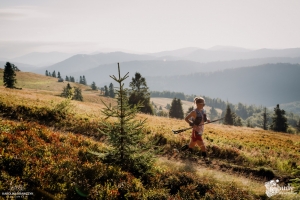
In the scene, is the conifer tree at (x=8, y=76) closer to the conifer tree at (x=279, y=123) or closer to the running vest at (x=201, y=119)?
the running vest at (x=201, y=119)

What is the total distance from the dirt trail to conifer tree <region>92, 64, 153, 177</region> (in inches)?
90.2

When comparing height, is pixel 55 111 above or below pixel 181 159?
above

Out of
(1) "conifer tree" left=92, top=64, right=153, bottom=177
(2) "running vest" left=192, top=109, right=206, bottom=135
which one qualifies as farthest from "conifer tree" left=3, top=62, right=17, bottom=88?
(2) "running vest" left=192, top=109, right=206, bottom=135

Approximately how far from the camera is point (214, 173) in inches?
380

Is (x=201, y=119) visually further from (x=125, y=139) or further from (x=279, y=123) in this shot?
(x=279, y=123)

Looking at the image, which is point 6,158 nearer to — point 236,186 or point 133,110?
point 133,110

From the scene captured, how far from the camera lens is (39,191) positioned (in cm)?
617

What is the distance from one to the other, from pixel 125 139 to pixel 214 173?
178 inches

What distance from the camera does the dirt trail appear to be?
8.47 metres

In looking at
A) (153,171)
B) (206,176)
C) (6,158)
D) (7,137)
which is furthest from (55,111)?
(206,176)

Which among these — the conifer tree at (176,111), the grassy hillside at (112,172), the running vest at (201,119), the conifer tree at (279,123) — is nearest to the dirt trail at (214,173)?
the grassy hillside at (112,172)

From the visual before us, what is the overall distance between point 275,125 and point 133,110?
7112cm

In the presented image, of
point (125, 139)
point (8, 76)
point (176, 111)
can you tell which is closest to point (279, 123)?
point (176, 111)

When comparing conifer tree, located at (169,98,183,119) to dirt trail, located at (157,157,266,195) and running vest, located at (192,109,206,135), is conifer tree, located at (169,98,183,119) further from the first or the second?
running vest, located at (192,109,206,135)
